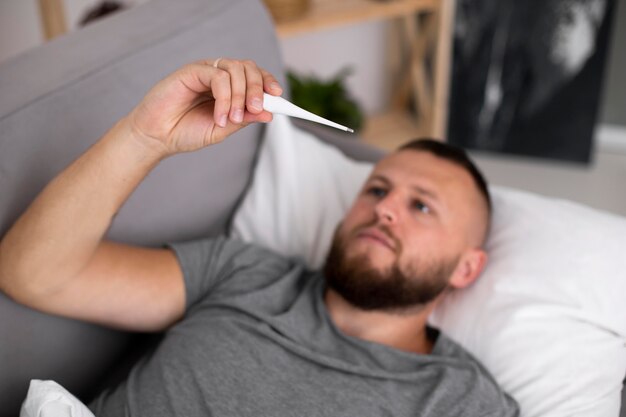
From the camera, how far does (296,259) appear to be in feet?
4.35

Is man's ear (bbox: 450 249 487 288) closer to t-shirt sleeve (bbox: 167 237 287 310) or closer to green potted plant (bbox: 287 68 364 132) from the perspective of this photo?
t-shirt sleeve (bbox: 167 237 287 310)

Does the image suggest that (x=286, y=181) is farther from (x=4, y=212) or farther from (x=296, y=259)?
(x=4, y=212)

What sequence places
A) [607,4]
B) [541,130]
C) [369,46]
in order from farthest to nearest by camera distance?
[369,46] < [541,130] < [607,4]

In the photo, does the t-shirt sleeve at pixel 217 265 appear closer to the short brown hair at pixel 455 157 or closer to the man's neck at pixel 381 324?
the man's neck at pixel 381 324

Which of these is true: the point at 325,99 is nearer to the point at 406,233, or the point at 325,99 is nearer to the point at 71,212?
the point at 406,233

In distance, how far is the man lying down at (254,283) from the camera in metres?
0.92

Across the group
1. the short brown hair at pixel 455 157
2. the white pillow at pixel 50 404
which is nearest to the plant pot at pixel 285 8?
the short brown hair at pixel 455 157

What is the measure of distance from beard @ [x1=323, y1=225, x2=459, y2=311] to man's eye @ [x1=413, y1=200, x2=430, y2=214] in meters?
0.09

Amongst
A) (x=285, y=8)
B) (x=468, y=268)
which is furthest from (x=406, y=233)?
(x=285, y=8)

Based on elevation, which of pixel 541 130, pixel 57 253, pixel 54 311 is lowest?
Result: pixel 541 130

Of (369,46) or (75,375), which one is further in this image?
(369,46)

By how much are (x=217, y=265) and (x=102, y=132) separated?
29 cm

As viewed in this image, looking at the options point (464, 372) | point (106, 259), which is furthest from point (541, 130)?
point (106, 259)

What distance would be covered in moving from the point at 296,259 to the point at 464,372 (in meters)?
0.39
